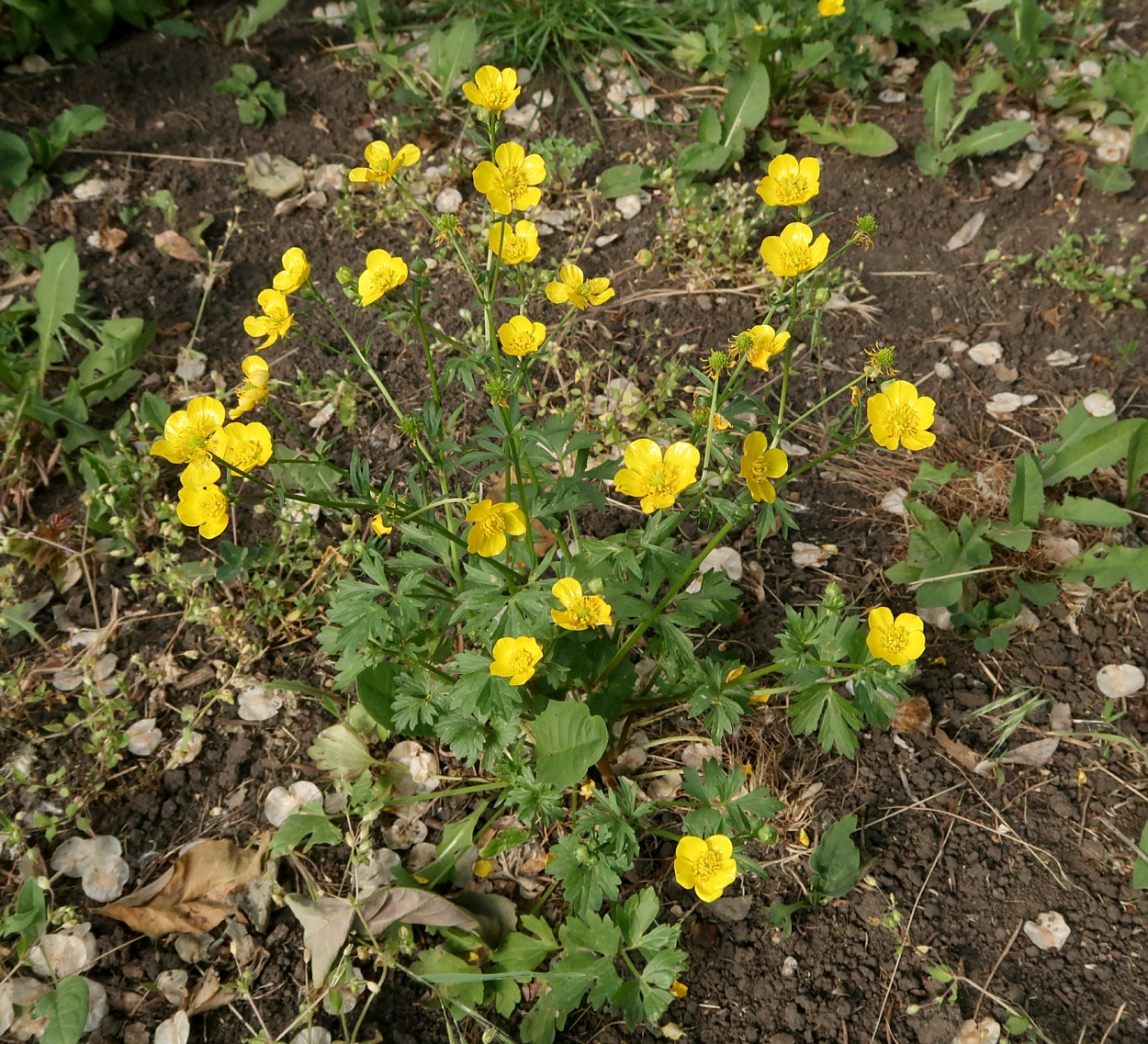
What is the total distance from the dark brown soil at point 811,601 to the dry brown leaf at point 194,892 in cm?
5

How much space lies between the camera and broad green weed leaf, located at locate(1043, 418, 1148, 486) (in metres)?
2.57

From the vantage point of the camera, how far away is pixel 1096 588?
2545mm

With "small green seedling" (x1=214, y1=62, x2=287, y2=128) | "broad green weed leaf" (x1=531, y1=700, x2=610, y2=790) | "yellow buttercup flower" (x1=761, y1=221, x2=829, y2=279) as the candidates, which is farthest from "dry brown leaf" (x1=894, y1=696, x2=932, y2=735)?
"small green seedling" (x1=214, y1=62, x2=287, y2=128)

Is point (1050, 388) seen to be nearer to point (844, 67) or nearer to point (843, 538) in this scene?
point (843, 538)

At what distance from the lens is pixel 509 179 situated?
6.17 ft

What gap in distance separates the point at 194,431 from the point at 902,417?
1.29m

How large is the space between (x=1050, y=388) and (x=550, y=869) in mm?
2238

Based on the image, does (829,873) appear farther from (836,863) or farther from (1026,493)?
(1026,493)

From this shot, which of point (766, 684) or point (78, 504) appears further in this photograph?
point (78, 504)

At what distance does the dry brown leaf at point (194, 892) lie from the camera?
80.6 inches

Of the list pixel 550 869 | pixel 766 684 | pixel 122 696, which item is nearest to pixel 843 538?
pixel 766 684

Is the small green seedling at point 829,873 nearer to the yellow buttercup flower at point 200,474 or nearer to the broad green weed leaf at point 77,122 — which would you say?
the yellow buttercup flower at point 200,474

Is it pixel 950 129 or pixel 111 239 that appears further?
pixel 950 129

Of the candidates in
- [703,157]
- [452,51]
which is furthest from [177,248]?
[703,157]
